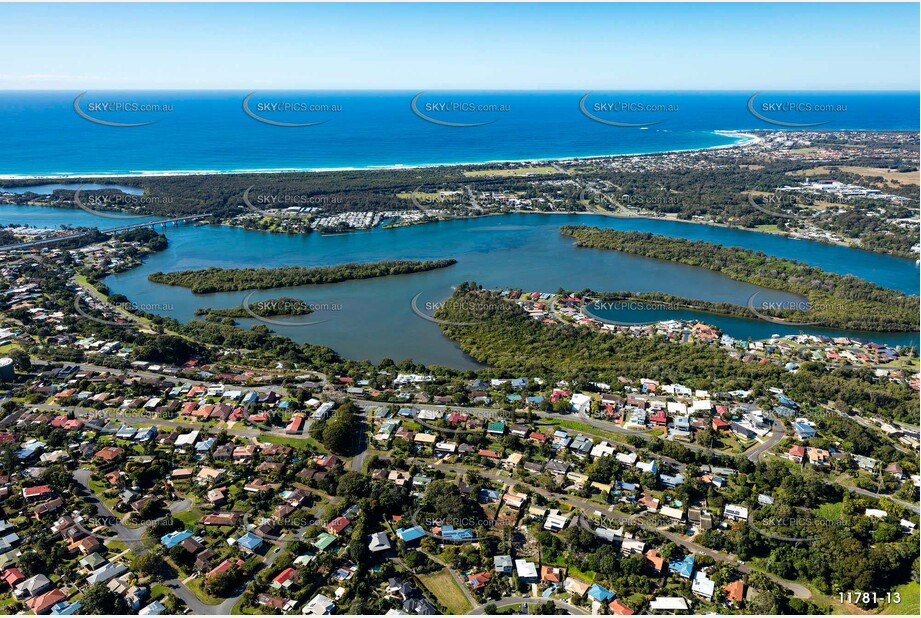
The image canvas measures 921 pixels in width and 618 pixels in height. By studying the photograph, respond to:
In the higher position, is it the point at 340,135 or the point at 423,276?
the point at 340,135

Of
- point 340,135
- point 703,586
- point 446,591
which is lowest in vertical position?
point 446,591

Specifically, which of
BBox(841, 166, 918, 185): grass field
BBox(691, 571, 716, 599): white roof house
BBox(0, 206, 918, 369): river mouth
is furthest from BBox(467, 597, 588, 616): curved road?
BBox(841, 166, 918, 185): grass field

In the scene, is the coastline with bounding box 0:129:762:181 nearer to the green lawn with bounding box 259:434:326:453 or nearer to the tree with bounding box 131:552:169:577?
the green lawn with bounding box 259:434:326:453

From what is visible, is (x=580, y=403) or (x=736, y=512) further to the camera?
(x=580, y=403)

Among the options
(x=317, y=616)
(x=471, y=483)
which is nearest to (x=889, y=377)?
(x=471, y=483)

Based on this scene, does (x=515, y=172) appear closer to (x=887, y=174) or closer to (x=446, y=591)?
(x=887, y=174)

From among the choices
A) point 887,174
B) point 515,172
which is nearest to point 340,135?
point 515,172

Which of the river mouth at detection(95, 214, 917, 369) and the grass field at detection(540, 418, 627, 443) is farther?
the river mouth at detection(95, 214, 917, 369)

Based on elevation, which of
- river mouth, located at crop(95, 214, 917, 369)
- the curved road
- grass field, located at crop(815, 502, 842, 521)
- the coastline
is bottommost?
the curved road
